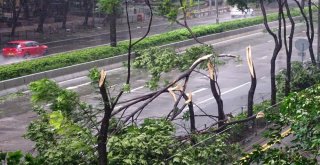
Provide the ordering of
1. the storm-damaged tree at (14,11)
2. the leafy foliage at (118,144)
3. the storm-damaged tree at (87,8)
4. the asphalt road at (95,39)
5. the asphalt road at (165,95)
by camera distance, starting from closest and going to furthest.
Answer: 1. the leafy foliage at (118,144)
2. the asphalt road at (165,95)
3. the asphalt road at (95,39)
4. the storm-damaged tree at (14,11)
5. the storm-damaged tree at (87,8)

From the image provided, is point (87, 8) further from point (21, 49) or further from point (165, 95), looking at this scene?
point (165, 95)

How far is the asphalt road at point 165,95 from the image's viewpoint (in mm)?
19891

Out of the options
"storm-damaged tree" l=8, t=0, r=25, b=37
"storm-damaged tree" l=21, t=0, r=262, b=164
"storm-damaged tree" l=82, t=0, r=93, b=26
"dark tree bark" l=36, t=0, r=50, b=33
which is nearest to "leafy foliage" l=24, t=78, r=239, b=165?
"storm-damaged tree" l=21, t=0, r=262, b=164

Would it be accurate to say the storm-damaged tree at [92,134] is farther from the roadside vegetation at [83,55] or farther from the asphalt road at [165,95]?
the roadside vegetation at [83,55]

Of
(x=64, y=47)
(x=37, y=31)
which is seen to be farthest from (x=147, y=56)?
(x=37, y=31)

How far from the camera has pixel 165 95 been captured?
2458cm

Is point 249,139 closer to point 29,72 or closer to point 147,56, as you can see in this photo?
point 147,56

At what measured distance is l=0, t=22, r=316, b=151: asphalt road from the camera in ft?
65.3

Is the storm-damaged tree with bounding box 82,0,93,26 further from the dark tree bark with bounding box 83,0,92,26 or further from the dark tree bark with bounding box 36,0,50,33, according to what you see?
the dark tree bark with bounding box 36,0,50,33

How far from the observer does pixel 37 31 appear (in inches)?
2067

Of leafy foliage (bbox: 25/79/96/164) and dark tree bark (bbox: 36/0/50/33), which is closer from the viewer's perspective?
leafy foliage (bbox: 25/79/96/164)

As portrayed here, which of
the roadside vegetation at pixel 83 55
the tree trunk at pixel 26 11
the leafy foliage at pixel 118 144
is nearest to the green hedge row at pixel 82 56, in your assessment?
the roadside vegetation at pixel 83 55

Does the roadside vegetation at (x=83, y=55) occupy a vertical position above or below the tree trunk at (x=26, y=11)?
below

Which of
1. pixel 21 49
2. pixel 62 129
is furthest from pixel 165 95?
pixel 62 129
